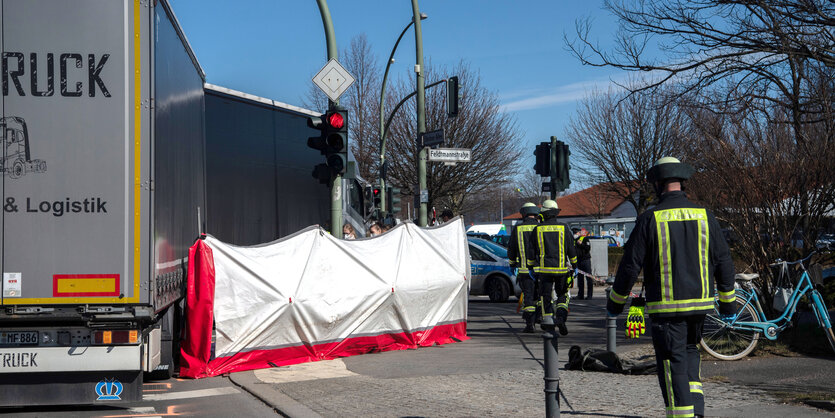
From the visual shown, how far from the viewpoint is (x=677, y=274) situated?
18.4ft

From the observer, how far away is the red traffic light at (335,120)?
1128 centimetres

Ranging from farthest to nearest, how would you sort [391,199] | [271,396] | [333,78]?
[391,199]
[333,78]
[271,396]

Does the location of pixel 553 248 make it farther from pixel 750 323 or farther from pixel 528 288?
pixel 750 323

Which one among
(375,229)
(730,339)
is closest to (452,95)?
(375,229)

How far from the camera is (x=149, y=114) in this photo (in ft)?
21.8

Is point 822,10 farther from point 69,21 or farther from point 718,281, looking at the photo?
point 69,21

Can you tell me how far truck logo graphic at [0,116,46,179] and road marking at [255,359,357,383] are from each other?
131 inches

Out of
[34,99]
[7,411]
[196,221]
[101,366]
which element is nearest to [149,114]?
[34,99]

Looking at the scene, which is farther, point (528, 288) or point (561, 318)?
point (528, 288)

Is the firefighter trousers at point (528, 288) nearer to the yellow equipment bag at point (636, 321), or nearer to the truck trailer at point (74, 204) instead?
the yellow equipment bag at point (636, 321)

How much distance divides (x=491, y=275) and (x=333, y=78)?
973 centimetres

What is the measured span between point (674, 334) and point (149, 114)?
4055 millimetres

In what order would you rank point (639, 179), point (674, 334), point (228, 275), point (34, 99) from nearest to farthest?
point (674, 334)
point (34, 99)
point (228, 275)
point (639, 179)

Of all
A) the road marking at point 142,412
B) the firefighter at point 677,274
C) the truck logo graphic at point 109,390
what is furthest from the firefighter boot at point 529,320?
the truck logo graphic at point 109,390
